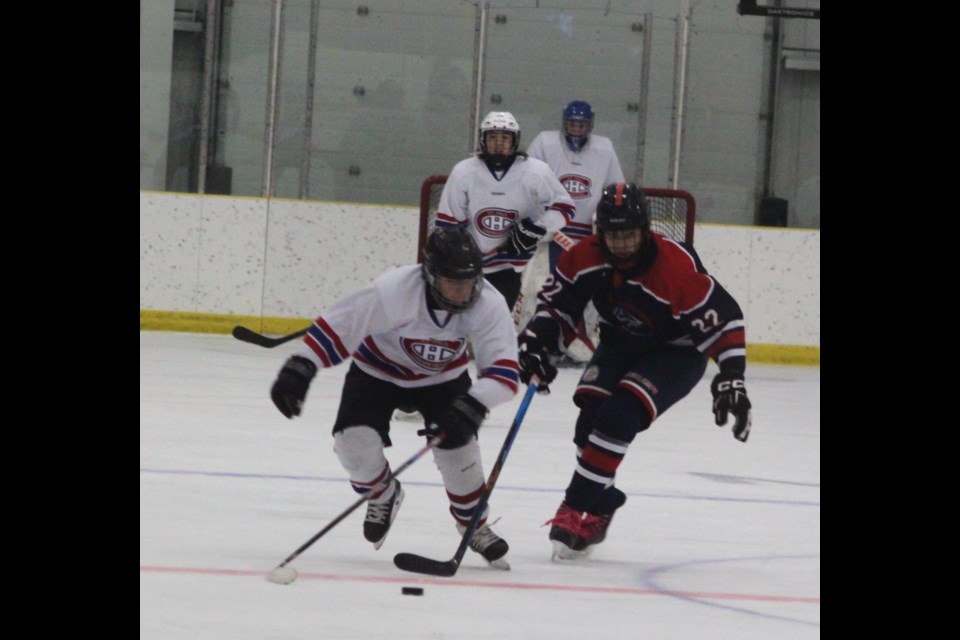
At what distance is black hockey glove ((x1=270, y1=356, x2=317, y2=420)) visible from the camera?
3.46 meters

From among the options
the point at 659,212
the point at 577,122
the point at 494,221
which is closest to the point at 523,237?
the point at 494,221

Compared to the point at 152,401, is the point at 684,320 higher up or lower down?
higher up

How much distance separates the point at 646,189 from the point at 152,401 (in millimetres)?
4048

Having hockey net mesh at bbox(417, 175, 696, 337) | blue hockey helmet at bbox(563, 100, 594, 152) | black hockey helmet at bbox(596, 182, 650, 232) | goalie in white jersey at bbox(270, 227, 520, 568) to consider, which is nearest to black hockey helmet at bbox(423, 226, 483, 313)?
goalie in white jersey at bbox(270, 227, 520, 568)

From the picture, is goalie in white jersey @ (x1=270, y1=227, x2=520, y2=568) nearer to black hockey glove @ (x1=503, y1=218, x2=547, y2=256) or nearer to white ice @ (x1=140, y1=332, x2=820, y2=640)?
white ice @ (x1=140, y1=332, x2=820, y2=640)

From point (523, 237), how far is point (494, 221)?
17cm

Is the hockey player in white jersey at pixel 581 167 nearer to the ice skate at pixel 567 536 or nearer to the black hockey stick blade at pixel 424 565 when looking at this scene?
the ice skate at pixel 567 536

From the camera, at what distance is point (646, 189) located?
9516 mm

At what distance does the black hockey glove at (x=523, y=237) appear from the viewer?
6.93 metres

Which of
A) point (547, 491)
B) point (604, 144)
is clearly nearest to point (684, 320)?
point (547, 491)

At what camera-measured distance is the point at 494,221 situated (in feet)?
23.0

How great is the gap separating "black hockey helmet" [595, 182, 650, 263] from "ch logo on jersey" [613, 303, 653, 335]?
0.20 metres
